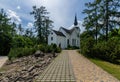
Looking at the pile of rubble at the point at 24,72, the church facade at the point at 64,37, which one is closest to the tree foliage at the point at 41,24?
the church facade at the point at 64,37

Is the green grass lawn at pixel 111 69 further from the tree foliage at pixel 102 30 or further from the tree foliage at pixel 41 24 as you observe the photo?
the tree foliage at pixel 41 24

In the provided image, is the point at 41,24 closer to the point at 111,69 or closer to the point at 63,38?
the point at 63,38

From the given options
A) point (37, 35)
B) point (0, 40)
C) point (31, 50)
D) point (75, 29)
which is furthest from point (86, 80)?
point (75, 29)

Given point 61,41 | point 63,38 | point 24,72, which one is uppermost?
point 63,38

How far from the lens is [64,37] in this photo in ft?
177

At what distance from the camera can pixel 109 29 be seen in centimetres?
3134

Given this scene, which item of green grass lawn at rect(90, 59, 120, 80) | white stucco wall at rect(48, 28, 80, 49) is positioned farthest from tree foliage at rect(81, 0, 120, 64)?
white stucco wall at rect(48, 28, 80, 49)

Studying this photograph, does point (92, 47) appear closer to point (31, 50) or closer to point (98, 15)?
point (31, 50)

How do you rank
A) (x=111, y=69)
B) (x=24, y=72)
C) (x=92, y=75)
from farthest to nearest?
1. (x=111, y=69)
2. (x=24, y=72)
3. (x=92, y=75)

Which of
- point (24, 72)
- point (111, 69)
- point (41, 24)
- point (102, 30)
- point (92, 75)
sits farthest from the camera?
point (41, 24)

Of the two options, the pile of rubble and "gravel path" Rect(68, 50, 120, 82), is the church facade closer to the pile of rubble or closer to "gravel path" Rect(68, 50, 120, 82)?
the pile of rubble

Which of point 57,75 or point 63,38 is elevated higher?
point 63,38

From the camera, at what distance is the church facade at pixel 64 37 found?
50.3 meters

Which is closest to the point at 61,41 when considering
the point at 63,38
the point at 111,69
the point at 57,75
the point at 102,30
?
the point at 63,38
